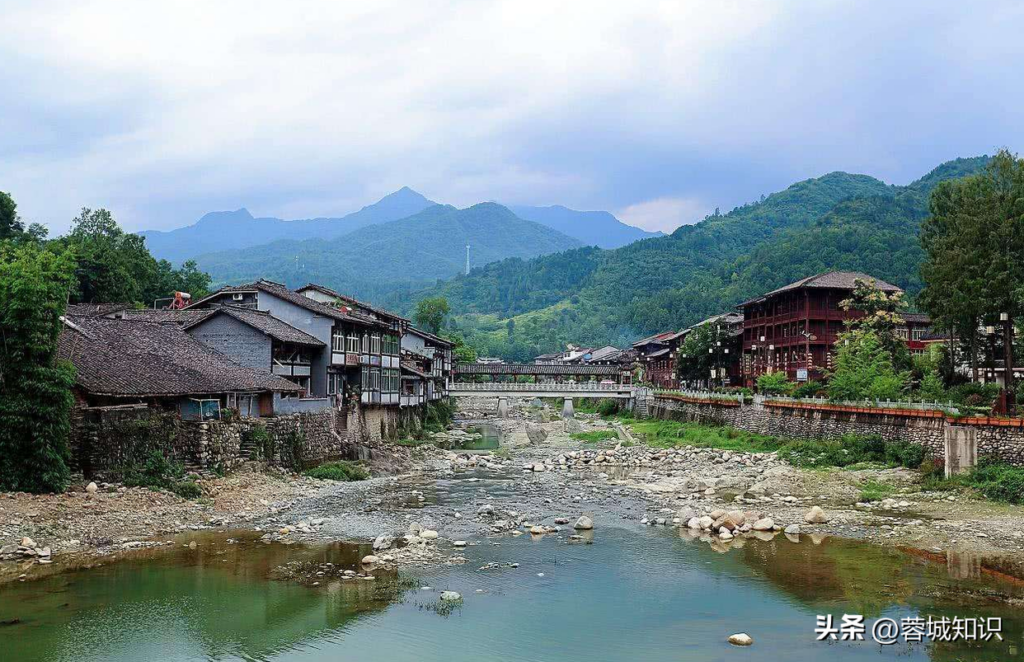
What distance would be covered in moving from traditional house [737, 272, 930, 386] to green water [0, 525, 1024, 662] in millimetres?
47469

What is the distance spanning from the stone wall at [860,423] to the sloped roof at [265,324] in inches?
1123

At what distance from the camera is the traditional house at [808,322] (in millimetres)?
70438

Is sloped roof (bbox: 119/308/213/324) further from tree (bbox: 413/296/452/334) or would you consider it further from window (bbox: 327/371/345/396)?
tree (bbox: 413/296/452/334)

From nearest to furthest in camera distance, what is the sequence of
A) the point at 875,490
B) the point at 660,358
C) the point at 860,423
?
1. the point at 875,490
2. the point at 860,423
3. the point at 660,358

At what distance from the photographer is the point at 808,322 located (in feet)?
234

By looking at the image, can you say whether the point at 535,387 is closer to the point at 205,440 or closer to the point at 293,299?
the point at 293,299

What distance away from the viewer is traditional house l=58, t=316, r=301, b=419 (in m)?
29.7

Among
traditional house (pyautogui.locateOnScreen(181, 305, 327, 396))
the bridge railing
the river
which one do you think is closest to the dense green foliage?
traditional house (pyautogui.locateOnScreen(181, 305, 327, 396))

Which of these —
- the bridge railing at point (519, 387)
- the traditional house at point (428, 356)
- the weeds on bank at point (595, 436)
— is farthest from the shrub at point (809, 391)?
the bridge railing at point (519, 387)

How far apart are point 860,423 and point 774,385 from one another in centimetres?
2099

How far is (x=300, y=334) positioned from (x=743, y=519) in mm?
27394

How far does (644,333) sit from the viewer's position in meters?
190

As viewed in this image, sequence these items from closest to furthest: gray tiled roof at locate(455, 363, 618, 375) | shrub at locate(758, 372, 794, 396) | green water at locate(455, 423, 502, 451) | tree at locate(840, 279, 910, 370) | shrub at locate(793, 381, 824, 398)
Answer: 1. shrub at locate(793, 381, 824, 398)
2. tree at locate(840, 279, 910, 370)
3. green water at locate(455, 423, 502, 451)
4. shrub at locate(758, 372, 794, 396)
5. gray tiled roof at locate(455, 363, 618, 375)

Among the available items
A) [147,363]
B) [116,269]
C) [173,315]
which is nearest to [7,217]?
[116,269]
